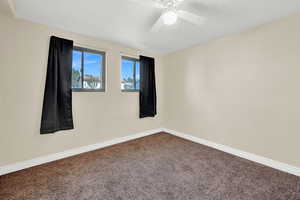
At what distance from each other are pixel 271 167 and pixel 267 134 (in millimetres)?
482

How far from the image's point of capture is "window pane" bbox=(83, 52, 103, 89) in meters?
2.55

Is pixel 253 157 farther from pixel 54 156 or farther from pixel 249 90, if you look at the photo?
pixel 54 156

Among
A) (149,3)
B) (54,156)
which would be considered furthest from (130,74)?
(54,156)

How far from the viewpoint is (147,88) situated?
3375 mm

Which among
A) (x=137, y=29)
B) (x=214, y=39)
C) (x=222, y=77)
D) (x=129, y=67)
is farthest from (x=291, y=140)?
(x=129, y=67)

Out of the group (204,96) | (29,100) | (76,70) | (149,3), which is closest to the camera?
(149,3)

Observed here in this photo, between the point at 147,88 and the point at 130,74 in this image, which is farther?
the point at 147,88

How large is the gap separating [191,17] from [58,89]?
236cm

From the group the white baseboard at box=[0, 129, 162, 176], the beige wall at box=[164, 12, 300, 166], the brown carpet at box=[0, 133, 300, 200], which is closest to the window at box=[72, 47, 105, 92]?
the white baseboard at box=[0, 129, 162, 176]

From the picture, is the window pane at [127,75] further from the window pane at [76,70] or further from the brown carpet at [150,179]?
the brown carpet at [150,179]

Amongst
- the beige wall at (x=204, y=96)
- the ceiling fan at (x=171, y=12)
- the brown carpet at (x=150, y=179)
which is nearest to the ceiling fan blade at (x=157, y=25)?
the ceiling fan at (x=171, y=12)

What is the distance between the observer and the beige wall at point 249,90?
181 cm

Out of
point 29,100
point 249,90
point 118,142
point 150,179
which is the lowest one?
point 150,179

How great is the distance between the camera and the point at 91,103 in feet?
8.29
